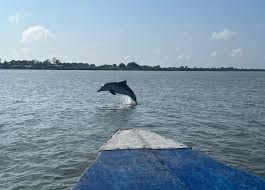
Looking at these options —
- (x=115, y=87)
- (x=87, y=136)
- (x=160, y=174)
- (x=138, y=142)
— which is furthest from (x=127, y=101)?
(x=160, y=174)

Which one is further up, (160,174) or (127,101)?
(160,174)

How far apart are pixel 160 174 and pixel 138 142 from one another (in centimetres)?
271

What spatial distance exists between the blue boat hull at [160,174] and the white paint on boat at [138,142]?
1.71ft

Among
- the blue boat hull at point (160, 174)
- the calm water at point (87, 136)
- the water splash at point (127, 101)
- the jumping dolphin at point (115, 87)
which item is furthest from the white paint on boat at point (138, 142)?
the water splash at point (127, 101)

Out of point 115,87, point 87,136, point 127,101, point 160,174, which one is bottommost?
point 127,101

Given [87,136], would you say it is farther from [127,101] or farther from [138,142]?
[127,101]

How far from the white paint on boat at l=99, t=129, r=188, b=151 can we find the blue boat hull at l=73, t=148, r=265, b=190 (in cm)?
52

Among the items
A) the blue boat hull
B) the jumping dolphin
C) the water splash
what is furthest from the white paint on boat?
the water splash

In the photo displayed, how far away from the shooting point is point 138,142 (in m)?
10.9

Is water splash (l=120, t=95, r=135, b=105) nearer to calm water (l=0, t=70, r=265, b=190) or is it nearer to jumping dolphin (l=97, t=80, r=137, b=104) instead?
jumping dolphin (l=97, t=80, r=137, b=104)

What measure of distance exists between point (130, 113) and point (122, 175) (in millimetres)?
22376

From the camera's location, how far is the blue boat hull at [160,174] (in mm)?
7613

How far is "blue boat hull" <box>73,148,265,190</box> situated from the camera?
25.0 feet

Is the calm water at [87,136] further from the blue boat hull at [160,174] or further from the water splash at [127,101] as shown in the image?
the blue boat hull at [160,174]
